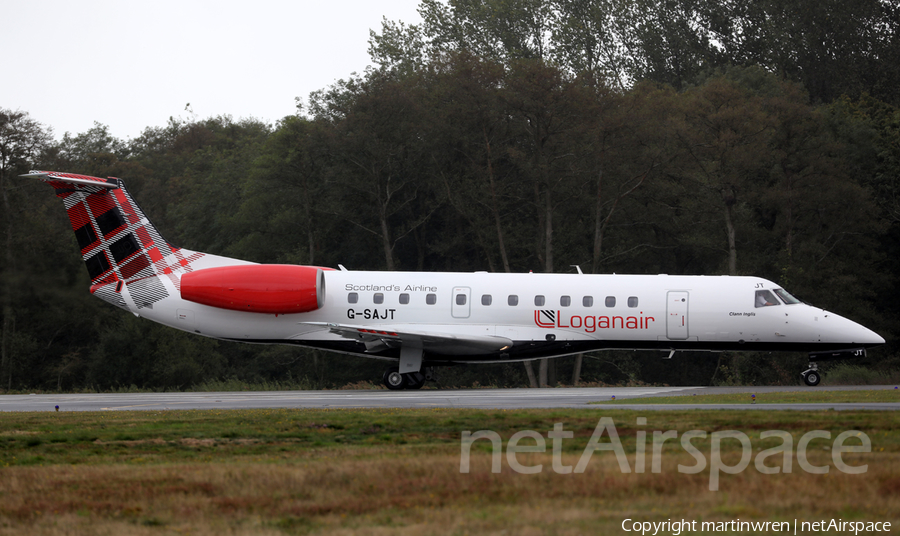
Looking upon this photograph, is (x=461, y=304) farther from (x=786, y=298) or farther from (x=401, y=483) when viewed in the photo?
(x=401, y=483)

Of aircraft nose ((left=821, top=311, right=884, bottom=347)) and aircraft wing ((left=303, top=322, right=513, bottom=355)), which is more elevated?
aircraft nose ((left=821, top=311, right=884, bottom=347))

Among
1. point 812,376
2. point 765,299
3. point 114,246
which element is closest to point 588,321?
point 765,299

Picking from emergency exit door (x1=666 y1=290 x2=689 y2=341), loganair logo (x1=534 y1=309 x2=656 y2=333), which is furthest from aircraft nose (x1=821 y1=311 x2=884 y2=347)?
loganair logo (x1=534 y1=309 x2=656 y2=333)

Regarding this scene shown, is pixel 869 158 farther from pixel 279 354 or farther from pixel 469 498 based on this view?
pixel 469 498

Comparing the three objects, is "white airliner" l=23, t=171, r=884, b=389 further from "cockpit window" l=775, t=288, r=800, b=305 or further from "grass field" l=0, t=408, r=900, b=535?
"grass field" l=0, t=408, r=900, b=535

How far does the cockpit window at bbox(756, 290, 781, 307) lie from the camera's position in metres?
24.6

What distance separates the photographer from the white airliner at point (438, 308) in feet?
80.9

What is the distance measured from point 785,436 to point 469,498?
16.4 ft

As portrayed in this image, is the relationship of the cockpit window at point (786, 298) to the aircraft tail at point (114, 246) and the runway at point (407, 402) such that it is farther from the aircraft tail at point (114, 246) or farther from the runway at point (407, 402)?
the aircraft tail at point (114, 246)

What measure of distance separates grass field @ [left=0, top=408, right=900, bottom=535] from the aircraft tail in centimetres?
1296

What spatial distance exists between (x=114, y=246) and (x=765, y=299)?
18160 mm

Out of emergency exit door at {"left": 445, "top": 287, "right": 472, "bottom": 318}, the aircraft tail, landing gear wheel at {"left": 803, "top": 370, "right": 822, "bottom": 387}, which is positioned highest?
the aircraft tail

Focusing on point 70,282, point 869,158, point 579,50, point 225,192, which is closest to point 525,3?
point 579,50

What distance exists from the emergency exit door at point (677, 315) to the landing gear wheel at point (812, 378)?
3.37 m
